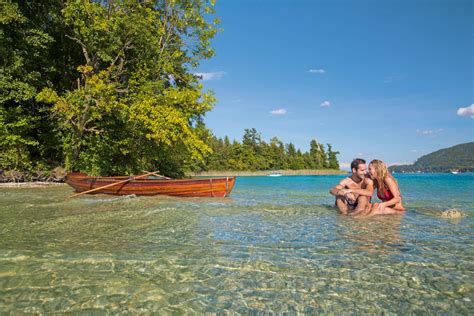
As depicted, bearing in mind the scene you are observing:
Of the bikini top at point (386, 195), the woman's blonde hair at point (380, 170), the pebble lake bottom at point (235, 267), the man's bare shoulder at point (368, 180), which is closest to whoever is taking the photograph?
the pebble lake bottom at point (235, 267)

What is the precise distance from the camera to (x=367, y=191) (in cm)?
927

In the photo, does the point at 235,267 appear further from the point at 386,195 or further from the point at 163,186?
the point at 163,186

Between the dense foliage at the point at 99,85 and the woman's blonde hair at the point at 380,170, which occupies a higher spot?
the dense foliage at the point at 99,85

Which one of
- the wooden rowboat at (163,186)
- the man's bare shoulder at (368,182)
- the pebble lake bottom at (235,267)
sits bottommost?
the pebble lake bottom at (235,267)

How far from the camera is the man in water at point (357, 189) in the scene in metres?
9.35

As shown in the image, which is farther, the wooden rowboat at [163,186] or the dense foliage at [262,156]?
the dense foliage at [262,156]

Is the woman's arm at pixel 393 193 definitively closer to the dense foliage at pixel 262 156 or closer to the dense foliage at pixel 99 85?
the dense foliage at pixel 99 85

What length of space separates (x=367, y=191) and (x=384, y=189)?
2.81ft

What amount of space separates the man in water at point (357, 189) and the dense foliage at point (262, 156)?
88648mm

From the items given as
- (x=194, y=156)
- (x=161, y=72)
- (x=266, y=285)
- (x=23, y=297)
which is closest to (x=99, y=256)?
(x=23, y=297)

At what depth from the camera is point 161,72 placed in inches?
997

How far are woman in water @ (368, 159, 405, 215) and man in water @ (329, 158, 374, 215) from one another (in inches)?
9.6

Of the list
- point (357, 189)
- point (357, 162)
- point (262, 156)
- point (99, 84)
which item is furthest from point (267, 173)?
point (357, 189)

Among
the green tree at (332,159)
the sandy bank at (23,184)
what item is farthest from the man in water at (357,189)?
the green tree at (332,159)
